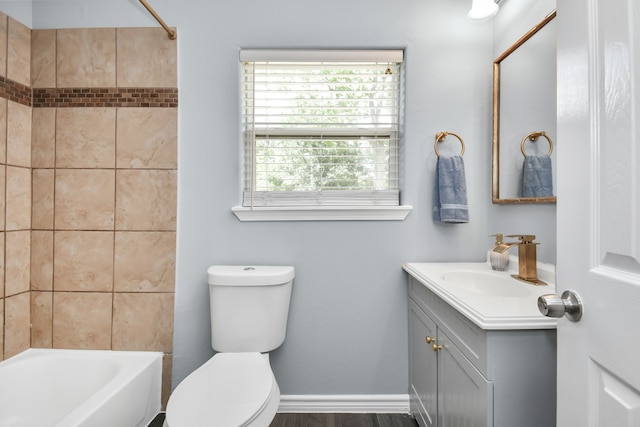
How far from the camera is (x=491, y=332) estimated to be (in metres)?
0.83

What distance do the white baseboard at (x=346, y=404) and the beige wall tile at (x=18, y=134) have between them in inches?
69.0

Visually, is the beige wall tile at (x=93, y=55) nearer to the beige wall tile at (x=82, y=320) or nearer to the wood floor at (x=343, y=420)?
the beige wall tile at (x=82, y=320)

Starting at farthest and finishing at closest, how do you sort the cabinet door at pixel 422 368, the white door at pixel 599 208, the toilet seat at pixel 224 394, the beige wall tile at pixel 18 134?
the beige wall tile at pixel 18 134, the cabinet door at pixel 422 368, the toilet seat at pixel 224 394, the white door at pixel 599 208

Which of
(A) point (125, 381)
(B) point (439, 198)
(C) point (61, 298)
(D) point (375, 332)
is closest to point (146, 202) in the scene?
(C) point (61, 298)

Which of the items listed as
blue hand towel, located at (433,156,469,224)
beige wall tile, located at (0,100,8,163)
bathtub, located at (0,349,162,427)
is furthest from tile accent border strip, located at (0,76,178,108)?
blue hand towel, located at (433,156,469,224)

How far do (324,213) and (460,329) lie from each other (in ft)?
2.61

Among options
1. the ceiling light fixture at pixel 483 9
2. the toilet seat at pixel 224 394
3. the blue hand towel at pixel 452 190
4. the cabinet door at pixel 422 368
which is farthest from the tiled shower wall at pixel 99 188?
the ceiling light fixture at pixel 483 9

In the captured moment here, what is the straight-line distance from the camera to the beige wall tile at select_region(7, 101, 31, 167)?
4.79 ft

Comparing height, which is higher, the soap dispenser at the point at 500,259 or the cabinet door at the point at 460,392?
the soap dispenser at the point at 500,259

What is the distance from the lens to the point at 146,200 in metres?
1.55

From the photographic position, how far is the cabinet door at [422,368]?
1221 mm

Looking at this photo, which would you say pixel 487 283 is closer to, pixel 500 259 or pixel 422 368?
pixel 500 259

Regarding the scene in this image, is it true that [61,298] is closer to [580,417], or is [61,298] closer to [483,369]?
[483,369]

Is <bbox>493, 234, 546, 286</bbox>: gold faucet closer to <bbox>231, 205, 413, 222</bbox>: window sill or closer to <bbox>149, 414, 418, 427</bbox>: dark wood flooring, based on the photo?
<bbox>231, 205, 413, 222</bbox>: window sill
